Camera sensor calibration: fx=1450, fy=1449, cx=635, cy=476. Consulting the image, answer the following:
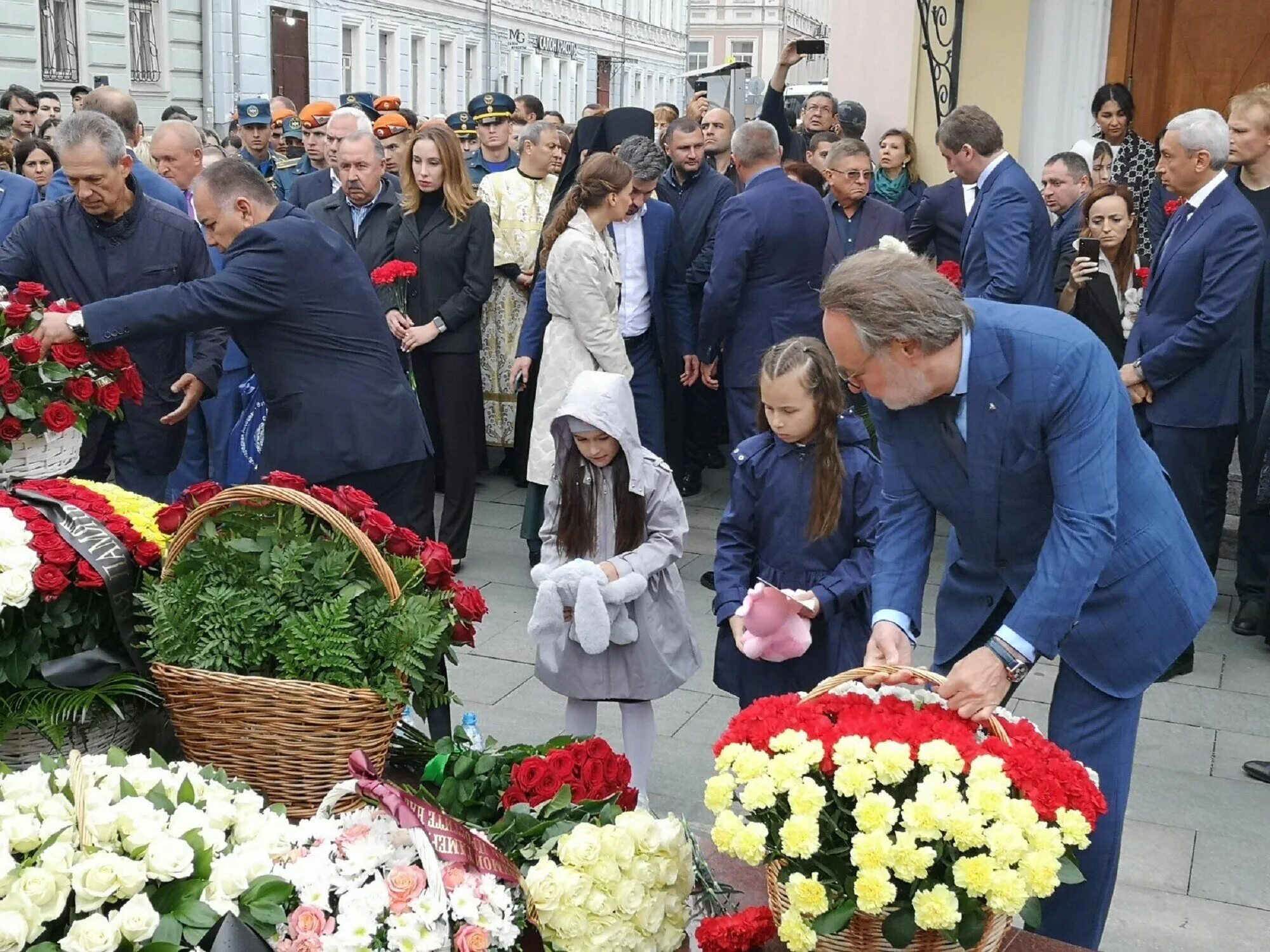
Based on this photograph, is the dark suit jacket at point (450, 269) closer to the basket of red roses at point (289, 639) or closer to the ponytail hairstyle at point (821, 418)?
the ponytail hairstyle at point (821, 418)

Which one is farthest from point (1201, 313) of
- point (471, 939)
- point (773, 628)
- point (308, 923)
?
point (308, 923)

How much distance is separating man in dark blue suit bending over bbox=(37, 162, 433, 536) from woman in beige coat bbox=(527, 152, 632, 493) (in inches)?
66.4

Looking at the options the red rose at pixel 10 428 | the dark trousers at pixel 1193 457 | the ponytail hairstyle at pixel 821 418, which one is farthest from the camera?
the dark trousers at pixel 1193 457

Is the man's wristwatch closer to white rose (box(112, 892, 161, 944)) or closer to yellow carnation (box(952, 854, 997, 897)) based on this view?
yellow carnation (box(952, 854, 997, 897))

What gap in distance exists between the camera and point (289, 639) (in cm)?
270

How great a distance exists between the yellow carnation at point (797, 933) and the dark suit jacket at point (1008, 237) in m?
4.97

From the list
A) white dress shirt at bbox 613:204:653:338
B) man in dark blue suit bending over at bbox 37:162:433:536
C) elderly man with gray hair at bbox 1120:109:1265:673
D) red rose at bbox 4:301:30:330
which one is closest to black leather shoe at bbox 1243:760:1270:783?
elderly man with gray hair at bbox 1120:109:1265:673

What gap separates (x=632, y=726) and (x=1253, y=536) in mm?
3476

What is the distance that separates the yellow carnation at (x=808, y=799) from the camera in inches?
84.4

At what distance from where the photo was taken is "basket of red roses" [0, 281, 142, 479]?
3.72m

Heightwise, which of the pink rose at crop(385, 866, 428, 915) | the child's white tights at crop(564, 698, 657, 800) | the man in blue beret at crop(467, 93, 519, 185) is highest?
the man in blue beret at crop(467, 93, 519, 185)

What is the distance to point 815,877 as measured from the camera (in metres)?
2.13

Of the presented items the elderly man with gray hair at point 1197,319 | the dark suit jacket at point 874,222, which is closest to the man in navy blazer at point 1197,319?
the elderly man with gray hair at point 1197,319

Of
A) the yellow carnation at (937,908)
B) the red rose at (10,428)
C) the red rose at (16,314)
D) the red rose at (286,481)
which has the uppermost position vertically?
the red rose at (16,314)
